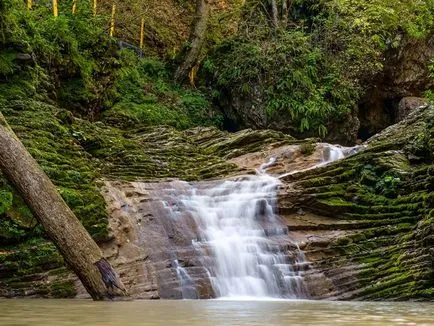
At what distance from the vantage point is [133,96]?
20.8 meters

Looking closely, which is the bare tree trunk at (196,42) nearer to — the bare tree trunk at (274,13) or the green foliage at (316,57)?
the green foliage at (316,57)

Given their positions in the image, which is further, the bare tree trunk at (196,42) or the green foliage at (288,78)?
the bare tree trunk at (196,42)

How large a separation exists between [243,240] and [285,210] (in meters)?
1.54

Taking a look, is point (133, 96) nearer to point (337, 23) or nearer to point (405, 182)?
point (337, 23)

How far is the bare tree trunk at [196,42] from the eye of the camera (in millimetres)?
22828

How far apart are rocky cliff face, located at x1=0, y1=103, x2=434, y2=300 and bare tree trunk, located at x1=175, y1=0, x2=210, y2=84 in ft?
25.9

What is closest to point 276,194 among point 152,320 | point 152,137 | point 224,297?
point 224,297

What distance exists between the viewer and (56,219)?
22.2 feet

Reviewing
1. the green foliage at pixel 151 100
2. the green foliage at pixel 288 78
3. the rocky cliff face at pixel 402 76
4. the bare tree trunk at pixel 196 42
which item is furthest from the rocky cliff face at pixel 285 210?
the rocky cliff face at pixel 402 76

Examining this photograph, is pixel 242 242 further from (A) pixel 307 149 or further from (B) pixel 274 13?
(B) pixel 274 13

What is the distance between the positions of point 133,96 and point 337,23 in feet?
28.8

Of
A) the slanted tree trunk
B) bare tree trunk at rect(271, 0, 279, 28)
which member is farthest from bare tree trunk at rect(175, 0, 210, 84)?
the slanted tree trunk

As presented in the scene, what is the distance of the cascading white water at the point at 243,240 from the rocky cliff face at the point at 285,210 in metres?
0.26

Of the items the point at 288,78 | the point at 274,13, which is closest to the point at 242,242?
the point at 288,78
